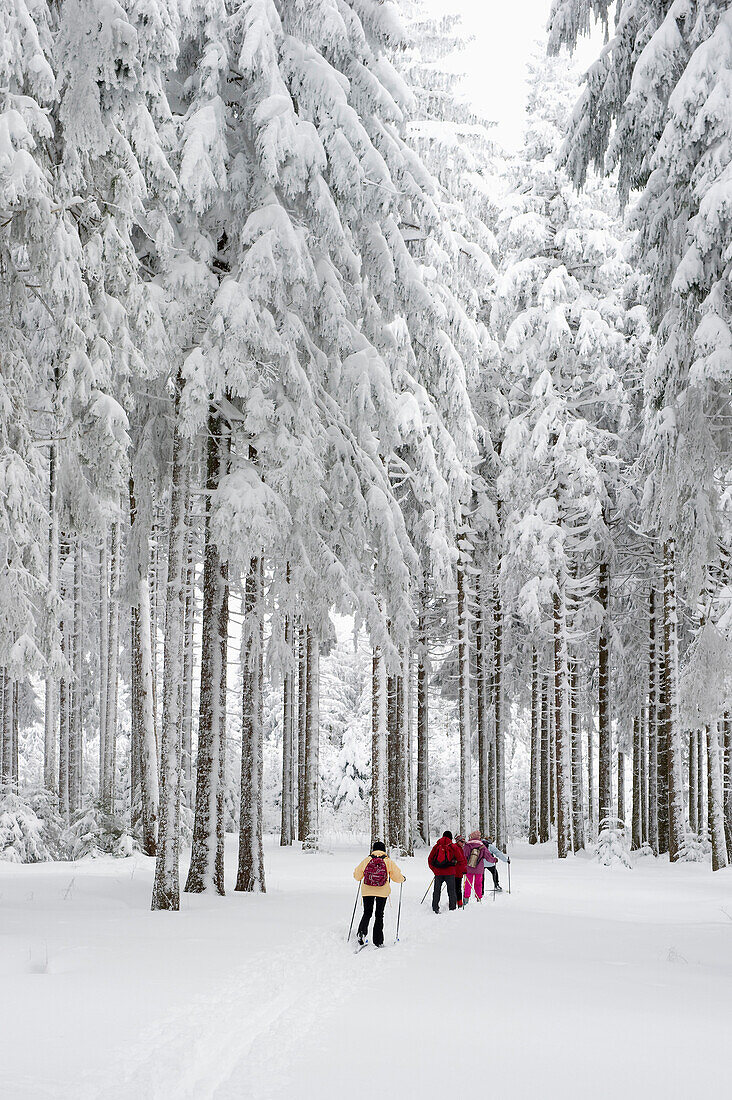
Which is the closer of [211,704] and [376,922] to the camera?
[376,922]

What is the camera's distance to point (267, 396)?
43.1 ft

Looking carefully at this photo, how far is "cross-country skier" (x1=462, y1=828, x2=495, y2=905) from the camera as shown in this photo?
50.7ft

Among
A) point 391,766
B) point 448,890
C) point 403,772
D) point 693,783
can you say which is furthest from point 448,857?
point 693,783

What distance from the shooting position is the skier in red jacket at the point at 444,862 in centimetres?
1383

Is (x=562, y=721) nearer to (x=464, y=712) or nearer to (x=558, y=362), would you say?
(x=464, y=712)

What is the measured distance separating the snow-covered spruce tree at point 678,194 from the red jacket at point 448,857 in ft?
16.1

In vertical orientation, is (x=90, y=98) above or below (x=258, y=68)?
below

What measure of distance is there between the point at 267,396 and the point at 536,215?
12.0 meters

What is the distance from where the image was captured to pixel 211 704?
43.5 feet

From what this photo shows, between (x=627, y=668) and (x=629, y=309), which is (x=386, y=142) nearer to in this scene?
(x=629, y=309)

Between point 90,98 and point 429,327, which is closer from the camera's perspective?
point 90,98

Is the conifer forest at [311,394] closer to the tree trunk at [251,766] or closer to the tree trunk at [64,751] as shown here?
the tree trunk at [251,766]

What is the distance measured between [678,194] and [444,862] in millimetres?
8979

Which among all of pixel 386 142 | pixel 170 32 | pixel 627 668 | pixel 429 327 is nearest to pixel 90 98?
pixel 170 32
